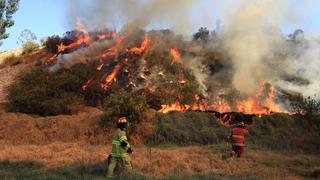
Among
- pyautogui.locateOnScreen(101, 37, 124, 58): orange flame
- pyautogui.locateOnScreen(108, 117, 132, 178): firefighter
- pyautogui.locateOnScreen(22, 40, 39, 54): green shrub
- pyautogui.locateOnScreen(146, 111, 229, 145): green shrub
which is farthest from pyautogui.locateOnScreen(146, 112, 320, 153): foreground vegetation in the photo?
pyautogui.locateOnScreen(22, 40, 39, 54): green shrub

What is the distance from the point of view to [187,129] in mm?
22719

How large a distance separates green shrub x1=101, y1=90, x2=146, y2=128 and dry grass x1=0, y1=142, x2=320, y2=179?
2.96 m

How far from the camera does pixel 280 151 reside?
64.7ft

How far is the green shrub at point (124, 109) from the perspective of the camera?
22250 mm

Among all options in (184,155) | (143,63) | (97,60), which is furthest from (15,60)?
(184,155)

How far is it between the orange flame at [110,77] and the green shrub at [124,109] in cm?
618

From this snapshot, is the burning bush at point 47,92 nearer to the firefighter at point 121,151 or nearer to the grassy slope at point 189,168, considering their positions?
the grassy slope at point 189,168

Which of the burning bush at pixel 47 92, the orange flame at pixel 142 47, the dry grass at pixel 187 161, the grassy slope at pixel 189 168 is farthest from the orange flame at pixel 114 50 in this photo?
the grassy slope at pixel 189 168

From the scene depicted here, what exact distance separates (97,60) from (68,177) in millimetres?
18274

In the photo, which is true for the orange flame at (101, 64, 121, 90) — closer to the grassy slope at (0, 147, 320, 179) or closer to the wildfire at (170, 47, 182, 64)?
the wildfire at (170, 47, 182, 64)

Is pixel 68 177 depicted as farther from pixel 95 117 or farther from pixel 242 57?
pixel 242 57

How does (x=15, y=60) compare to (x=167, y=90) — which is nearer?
(x=167, y=90)

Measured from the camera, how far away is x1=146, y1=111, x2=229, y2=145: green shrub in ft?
72.1

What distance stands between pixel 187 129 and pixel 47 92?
9438mm
